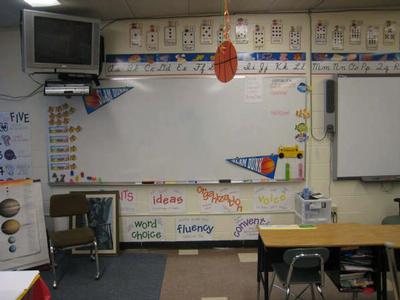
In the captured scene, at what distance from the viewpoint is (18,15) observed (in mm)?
3355

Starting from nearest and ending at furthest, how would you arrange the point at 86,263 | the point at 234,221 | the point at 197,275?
the point at 197,275 < the point at 86,263 < the point at 234,221

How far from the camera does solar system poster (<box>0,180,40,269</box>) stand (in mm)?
3166

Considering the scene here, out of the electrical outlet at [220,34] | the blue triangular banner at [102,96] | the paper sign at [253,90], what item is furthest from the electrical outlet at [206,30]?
the blue triangular banner at [102,96]

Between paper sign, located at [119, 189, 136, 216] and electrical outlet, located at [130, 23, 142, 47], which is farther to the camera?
paper sign, located at [119, 189, 136, 216]

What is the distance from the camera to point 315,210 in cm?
348

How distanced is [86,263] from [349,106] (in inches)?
139

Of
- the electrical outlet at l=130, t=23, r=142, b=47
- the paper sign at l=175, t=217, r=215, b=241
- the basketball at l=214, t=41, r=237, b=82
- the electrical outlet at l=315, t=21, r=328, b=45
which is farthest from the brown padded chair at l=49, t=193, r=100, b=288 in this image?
the electrical outlet at l=315, t=21, r=328, b=45

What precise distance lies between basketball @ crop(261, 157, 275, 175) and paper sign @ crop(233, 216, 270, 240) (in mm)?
584

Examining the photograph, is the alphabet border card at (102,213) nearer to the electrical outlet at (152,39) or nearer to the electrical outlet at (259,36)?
the electrical outlet at (152,39)

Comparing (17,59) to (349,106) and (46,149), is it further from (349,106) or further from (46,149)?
(349,106)

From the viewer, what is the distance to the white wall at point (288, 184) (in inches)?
142

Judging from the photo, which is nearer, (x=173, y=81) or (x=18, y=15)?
(x=18, y=15)

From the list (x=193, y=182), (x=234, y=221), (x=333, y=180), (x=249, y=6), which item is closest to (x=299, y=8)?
(x=249, y=6)

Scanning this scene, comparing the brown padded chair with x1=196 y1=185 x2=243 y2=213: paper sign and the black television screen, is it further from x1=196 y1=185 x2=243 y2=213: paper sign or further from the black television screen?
the black television screen
